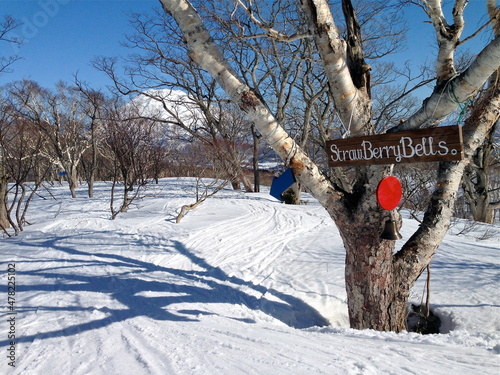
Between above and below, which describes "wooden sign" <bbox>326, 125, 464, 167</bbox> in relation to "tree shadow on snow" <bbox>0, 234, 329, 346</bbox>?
above

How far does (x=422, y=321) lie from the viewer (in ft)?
12.8

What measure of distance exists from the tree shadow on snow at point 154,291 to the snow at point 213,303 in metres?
0.02

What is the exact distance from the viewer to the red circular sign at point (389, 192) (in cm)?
236

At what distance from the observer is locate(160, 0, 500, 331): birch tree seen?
254 cm

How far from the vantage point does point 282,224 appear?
8.70 metres

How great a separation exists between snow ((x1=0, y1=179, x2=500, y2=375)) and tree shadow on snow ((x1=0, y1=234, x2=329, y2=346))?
0.02m

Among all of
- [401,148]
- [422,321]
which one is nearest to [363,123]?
[401,148]

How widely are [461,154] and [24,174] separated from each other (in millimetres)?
8362

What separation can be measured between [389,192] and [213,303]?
268 centimetres

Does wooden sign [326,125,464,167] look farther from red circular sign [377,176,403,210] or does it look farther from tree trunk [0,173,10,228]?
tree trunk [0,173,10,228]

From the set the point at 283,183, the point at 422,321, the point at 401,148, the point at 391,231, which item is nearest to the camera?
the point at 401,148

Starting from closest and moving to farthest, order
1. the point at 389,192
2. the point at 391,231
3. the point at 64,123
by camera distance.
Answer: the point at 389,192
the point at 391,231
the point at 64,123

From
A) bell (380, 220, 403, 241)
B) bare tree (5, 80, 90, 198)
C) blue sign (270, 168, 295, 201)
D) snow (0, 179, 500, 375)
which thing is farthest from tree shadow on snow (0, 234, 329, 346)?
bare tree (5, 80, 90, 198)

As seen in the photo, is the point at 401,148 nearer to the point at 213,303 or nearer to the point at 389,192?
the point at 389,192
